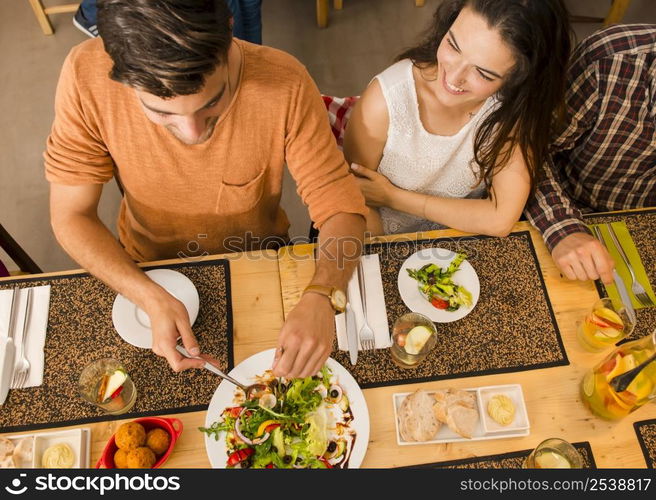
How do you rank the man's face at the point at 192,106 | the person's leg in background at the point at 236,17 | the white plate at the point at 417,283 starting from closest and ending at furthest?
the man's face at the point at 192,106 < the white plate at the point at 417,283 < the person's leg in background at the point at 236,17

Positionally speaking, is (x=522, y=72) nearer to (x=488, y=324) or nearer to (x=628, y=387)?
(x=488, y=324)

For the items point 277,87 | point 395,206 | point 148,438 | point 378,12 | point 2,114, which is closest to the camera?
point 148,438

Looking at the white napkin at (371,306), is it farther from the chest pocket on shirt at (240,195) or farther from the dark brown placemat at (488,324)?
the chest pocket on shirt at (240,195)

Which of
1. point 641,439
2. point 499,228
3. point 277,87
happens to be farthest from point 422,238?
point 641,439

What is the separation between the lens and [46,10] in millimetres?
3164

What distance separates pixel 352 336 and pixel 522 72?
749 mm

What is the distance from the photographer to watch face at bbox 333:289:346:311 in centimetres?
133

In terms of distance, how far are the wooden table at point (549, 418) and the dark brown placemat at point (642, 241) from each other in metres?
0.12

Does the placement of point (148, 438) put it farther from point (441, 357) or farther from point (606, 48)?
point (606, 48)

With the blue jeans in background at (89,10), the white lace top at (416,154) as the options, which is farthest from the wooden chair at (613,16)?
the blue jeans in background at (89,10)

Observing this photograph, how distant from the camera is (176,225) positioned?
158 cm

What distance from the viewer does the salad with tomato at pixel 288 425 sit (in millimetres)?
1207

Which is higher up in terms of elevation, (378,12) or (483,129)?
(378,12)

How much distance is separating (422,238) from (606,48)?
72 centimetres
